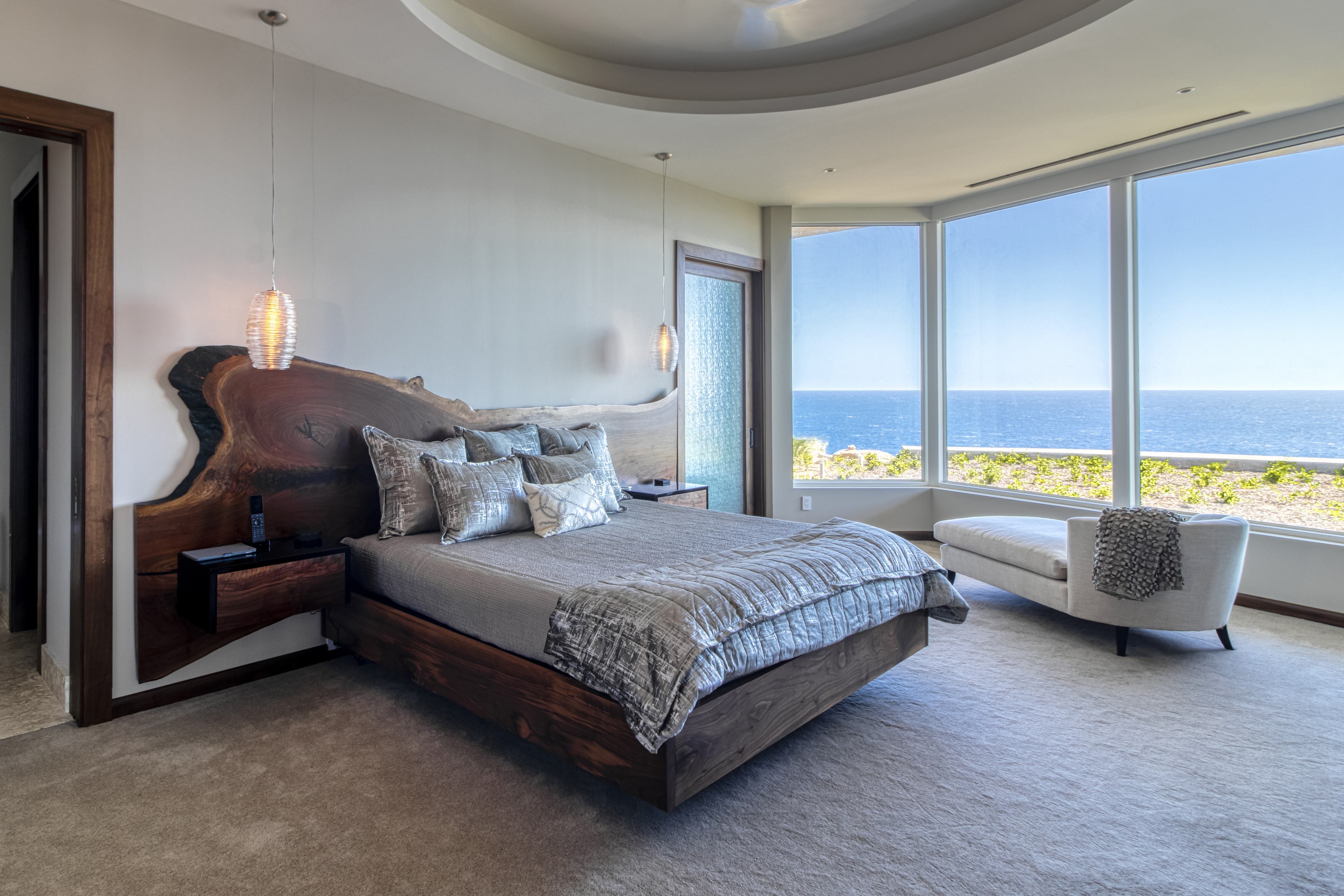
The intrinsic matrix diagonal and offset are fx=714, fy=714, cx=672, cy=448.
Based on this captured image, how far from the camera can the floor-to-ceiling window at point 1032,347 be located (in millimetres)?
4926

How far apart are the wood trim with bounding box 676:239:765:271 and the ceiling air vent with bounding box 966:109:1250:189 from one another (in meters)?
1.67

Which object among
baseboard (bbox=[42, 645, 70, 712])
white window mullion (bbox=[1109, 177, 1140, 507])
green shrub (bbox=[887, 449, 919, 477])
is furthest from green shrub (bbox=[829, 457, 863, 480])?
baseboard (bbox=[42, 645, 70, 712])

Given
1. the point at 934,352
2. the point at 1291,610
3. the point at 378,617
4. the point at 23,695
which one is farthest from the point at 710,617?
the point at 934,352

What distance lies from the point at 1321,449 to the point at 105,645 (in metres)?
5.92

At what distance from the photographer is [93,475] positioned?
2.65 m

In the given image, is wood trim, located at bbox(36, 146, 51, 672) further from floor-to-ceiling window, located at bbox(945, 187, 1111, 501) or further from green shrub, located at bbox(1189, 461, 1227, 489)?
green shrub, located at bbox(1189, 461, 1227, 489)

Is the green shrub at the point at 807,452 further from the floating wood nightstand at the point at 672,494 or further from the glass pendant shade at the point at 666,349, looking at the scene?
the glass pendant shade at the point at 666,349

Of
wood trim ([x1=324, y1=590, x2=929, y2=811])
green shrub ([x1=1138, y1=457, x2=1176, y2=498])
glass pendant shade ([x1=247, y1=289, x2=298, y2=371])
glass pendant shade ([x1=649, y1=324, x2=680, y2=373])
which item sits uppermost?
glass pendant shade ([x1=649, y1=324, x2=680, y2=373])

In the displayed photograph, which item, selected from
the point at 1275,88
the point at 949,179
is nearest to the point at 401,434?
the point at 949,179

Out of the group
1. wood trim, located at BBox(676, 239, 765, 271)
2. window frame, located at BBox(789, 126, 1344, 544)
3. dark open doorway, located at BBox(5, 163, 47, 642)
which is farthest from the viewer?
wood trim, located at BBox(676, 239, 765, 271)

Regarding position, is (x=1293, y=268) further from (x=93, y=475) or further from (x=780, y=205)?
(x=93, y=475)

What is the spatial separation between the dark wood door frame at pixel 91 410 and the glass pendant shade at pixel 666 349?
2.84 m

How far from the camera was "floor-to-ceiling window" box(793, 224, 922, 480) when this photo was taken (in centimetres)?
595

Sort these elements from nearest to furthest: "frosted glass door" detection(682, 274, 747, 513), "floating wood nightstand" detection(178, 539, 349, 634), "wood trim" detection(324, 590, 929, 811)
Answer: "wood trim" detection(324, 590, 929, 811) < "floating wood nightstand" detection(178, 539, 349, 634) < "frosted glass door" detection(682, 274, 747, 513)
